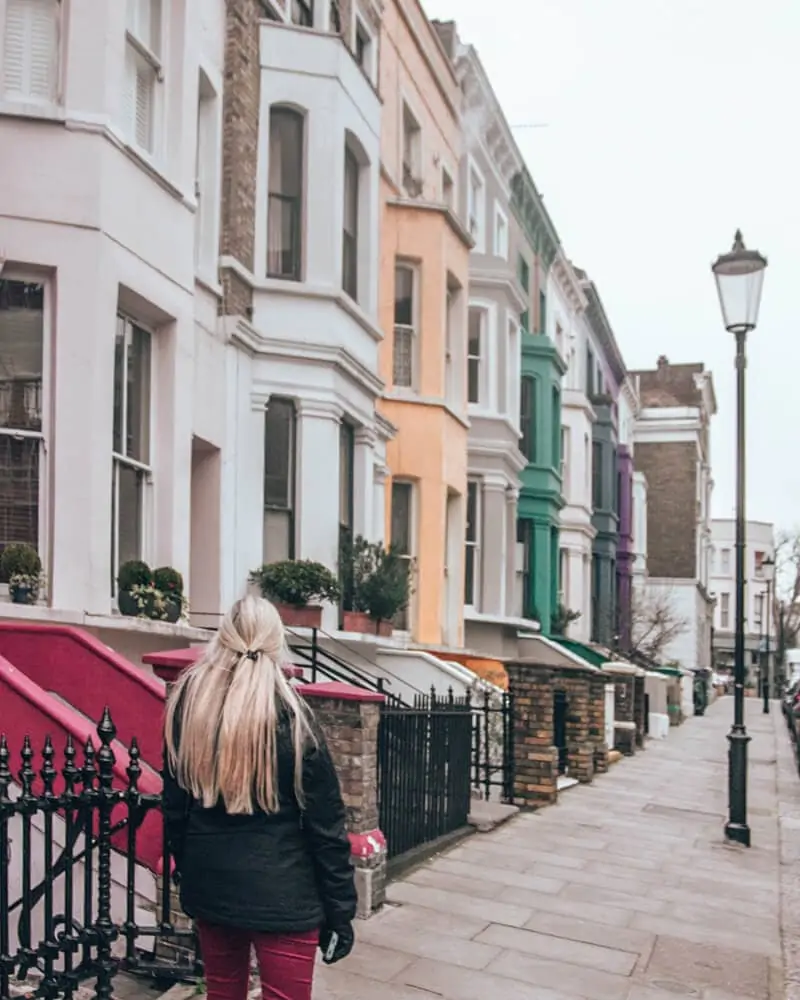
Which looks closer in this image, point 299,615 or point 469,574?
point 299,615

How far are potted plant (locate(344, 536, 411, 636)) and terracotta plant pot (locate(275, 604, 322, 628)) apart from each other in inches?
49.3

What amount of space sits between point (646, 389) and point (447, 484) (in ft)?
151

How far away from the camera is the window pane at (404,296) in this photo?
1778 cm

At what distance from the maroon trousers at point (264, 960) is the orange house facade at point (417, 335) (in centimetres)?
1359

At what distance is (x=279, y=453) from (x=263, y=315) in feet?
4.98

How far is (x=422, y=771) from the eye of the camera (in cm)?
897

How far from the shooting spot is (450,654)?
17.2 meters

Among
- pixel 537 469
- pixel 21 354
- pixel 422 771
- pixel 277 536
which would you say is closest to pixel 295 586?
pixel 277 536

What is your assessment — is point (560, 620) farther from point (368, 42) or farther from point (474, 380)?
point (368, 42)

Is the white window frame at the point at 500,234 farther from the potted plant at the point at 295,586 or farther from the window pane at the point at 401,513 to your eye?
the potted plant at the point at 295,586

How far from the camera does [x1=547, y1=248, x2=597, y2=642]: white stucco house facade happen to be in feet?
103

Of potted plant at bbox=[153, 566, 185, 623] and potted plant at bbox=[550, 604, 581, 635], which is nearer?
potted plant at bbox=[153, 566, 185, 623]

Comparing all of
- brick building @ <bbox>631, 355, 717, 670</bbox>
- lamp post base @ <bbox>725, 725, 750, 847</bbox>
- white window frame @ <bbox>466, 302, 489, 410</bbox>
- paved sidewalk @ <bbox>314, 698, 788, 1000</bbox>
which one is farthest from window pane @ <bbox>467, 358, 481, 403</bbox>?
brick building @ <bbox>631, 355, 717, 670</bbox>

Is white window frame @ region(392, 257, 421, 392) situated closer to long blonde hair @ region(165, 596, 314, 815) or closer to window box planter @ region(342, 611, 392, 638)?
window box planter @ region(342, 611, 392, 638)
